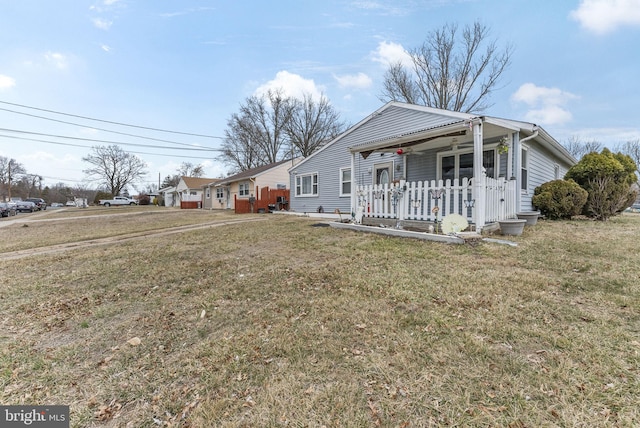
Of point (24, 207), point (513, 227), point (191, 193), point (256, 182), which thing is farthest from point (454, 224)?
point (24, 207)

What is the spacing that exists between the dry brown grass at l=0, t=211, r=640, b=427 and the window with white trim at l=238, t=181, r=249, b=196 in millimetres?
18490

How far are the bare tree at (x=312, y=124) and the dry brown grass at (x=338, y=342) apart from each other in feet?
90.1

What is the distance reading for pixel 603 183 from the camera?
28.8ft

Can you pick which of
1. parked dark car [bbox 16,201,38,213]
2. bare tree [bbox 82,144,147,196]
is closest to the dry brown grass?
parked dark car [bbox 16,201,38,213]

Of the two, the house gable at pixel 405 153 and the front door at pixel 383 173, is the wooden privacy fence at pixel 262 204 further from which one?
the front door at pixel 383 173

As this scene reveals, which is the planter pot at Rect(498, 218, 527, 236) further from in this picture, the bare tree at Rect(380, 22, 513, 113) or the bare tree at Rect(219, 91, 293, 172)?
the bare tree at Rect(219, 91, 293, 172)

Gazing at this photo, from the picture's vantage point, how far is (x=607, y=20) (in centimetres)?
1255

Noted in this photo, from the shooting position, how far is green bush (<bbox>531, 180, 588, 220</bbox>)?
335 inches

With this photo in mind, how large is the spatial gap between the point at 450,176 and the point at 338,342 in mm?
8528

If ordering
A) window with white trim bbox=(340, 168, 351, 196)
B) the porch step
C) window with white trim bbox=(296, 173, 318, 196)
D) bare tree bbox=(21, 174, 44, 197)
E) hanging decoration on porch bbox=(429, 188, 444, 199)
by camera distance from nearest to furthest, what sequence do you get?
the porch step, hanging decoration on porch bbox=(429, 188, 444, 199), window with white trim bbox=(340, 168, 351, 196), window with white trim bbox=(296, 173, 318, 196), bare tree bbox=(21, 174, 44, 197)

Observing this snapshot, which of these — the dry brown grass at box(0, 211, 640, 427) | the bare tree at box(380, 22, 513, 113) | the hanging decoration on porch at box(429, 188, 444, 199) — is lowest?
the dry brown grass at box(0, 211, 640, 427)

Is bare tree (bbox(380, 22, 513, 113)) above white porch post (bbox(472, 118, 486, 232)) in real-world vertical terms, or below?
above

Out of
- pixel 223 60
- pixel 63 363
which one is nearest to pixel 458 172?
pixel 63 363

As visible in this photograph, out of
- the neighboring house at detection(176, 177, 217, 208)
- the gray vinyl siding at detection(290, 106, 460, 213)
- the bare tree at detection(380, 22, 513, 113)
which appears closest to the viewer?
the gray vinyl siding at detection(290, 106, 460, 213)
